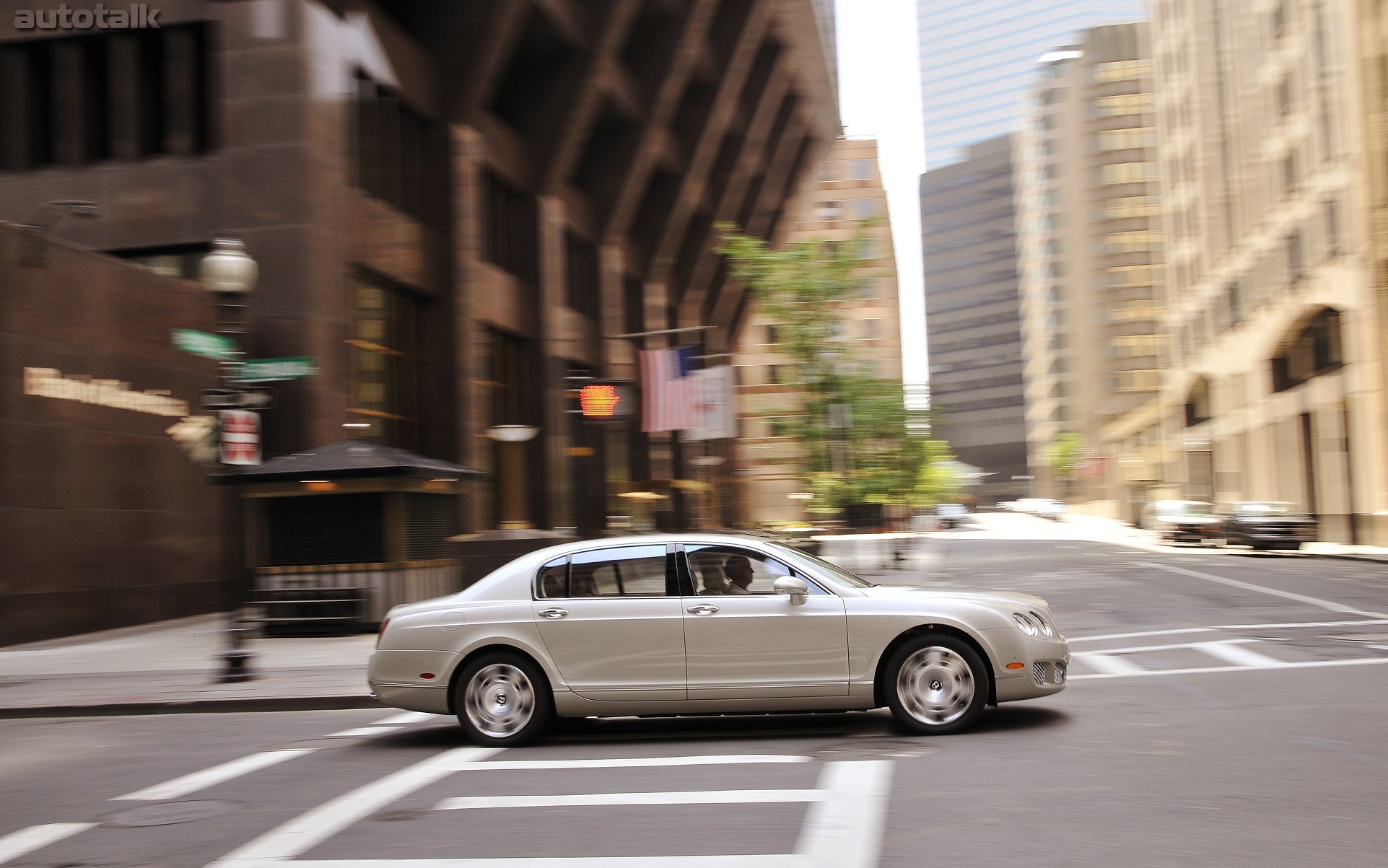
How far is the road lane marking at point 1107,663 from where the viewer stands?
1259cm

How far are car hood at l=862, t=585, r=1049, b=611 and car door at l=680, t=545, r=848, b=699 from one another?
341 millimetres

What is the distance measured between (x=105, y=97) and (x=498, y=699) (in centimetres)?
2281

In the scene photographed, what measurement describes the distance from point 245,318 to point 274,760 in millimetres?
16519

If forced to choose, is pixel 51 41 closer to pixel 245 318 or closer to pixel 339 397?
pixel 245 318

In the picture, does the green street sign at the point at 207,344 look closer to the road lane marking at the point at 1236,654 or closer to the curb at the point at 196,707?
the curb at the point at 196,707

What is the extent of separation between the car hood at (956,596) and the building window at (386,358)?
18494 mm

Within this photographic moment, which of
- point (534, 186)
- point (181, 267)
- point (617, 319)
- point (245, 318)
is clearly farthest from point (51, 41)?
point (617, 319)

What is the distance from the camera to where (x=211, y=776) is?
29.2 ft

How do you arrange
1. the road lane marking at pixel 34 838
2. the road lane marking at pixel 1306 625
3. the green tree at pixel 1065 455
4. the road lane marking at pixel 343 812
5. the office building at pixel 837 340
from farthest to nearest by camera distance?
the green tree at pixel 1065 455, the office building at pixel 837 340, the road lane marking at pixel 1306 625, the road lane marking at pixel 34 838, the road lane marking at pixel 343 812

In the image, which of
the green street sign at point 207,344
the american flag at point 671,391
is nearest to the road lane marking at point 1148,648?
the green street sign at point 207,344

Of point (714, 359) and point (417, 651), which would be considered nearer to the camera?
point (417, 651)

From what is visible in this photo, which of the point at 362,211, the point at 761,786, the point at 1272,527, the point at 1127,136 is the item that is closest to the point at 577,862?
the point at 761,786

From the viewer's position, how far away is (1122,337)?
122 m

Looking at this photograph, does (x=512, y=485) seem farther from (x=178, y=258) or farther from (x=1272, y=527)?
(x=1272, y=527)
